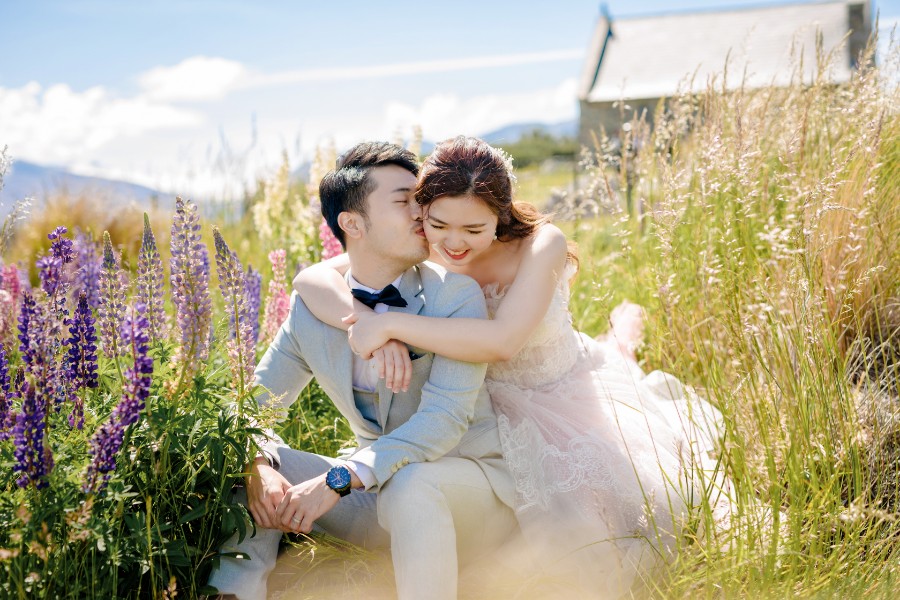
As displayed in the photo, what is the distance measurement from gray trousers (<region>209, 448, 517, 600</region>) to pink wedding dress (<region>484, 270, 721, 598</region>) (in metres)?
0.15

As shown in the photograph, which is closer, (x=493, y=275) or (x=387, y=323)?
(x=387, y=323)

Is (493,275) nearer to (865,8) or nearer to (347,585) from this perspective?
(347,585)

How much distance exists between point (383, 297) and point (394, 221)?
263 mm

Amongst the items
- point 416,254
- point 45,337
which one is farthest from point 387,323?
point 45,337

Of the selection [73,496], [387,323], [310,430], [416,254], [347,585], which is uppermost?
[416,254]

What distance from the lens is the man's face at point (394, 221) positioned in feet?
8.50

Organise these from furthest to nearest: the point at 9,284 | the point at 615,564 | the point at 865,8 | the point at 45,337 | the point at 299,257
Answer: the point at 865,8 < the point at 299,257 < the point at 9,284 < the point at 615,564 < the point at 45,337

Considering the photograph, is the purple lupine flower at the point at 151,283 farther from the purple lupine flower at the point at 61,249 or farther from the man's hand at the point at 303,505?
the man's hand at the point at 303,505

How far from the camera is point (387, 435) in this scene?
2381 millimetres

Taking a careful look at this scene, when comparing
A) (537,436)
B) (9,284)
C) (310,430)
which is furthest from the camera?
(310,430)

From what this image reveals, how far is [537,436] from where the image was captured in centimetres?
260

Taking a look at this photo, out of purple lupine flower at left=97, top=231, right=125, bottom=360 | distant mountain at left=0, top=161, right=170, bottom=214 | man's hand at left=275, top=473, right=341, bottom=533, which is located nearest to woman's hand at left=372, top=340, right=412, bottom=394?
man's hand at left=275, top=473, right=341, bottom=533

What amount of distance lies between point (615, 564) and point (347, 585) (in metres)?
0.88

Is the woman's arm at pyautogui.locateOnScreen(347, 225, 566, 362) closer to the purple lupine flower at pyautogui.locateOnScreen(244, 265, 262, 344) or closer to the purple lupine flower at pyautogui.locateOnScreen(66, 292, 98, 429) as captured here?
the purple lupine flower at pyautogui.locateOnScreen(66, 292, 98, 429)
